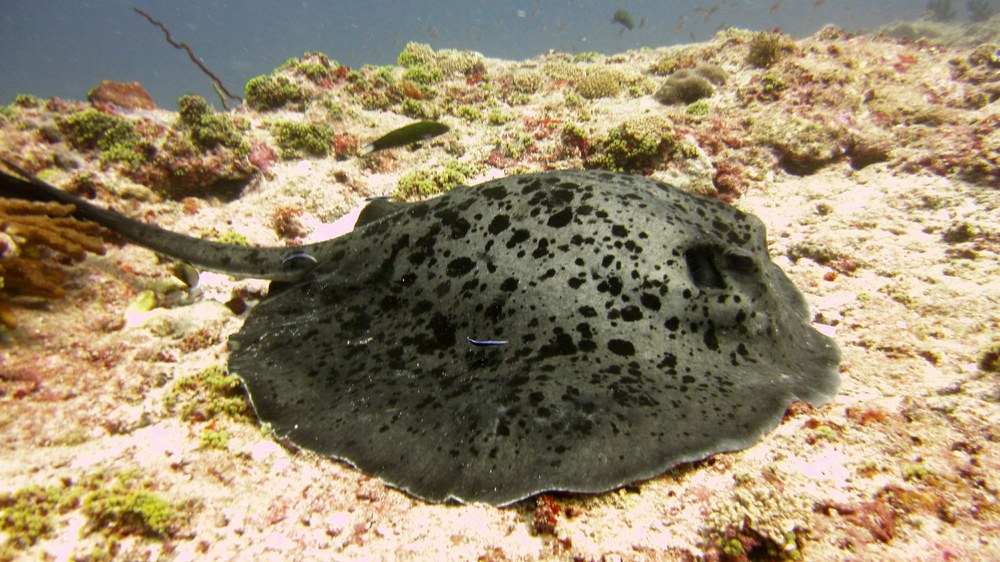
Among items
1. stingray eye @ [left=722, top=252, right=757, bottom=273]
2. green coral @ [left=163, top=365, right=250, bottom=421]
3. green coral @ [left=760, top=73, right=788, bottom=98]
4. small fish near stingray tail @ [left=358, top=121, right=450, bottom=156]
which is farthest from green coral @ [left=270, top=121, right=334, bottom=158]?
green coral @ [left=760, top=73, right=788, bottom=98]

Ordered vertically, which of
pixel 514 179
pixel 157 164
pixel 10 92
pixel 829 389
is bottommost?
pixel 829 389

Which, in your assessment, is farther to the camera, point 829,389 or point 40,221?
point 40,221

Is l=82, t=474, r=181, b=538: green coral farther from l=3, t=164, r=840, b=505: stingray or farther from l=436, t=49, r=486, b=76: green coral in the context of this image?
l=436, t=49, r=486, b=76: green coral

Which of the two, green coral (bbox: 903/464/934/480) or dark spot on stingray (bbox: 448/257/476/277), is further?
dark spot on stingray (bbox: 448/257/476/277)

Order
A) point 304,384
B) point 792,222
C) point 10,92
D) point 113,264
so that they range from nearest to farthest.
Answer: point 304,384 < point 113,264 < point 792,222 < point 10,92

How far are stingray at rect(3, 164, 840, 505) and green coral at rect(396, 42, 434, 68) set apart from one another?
643 centimetres

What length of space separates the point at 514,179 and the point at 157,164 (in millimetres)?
4553

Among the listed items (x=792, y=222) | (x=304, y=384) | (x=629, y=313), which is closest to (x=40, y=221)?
(x=304, y=384)

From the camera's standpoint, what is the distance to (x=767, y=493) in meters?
2.02

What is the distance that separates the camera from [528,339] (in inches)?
106

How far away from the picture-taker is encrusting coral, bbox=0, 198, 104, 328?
3055mm

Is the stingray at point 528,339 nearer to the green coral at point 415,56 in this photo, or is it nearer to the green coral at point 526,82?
the green coral at point 526,82

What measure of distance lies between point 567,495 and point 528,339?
904 millimetres

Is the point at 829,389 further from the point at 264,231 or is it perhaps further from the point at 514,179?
the point at 264,231
